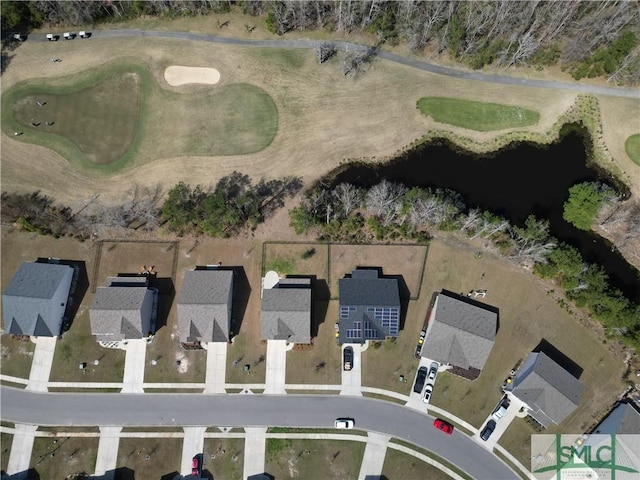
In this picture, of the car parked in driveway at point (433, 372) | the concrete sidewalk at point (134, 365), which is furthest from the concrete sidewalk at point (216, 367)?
the car parked in driveway at point (433, 372)

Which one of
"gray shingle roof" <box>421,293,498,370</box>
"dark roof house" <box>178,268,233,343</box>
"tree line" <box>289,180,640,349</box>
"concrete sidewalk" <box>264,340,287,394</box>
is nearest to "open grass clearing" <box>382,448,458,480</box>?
"gray shingle roof" <box>421,293,498,370</box>

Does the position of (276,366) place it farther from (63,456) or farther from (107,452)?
(63,456)

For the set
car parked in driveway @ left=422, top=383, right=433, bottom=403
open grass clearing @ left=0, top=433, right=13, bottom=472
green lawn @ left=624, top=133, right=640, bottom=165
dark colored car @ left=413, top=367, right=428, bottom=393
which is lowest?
open grass clearing @ left=0, top=433, right=13, bottom=472

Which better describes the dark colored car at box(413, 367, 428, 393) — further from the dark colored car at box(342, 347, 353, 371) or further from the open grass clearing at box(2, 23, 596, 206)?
the open grass clearing at box(2, 23, 596, 206)

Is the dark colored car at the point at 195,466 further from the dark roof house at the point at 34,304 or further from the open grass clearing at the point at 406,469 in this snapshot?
the dark roof house at the point at 34,304

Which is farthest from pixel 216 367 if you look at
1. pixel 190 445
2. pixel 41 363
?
pixel 41 363

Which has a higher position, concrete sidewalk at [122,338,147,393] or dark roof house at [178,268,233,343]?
dark roof house at [178,268,233,343]

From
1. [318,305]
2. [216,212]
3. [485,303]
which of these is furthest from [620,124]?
[216,212]
